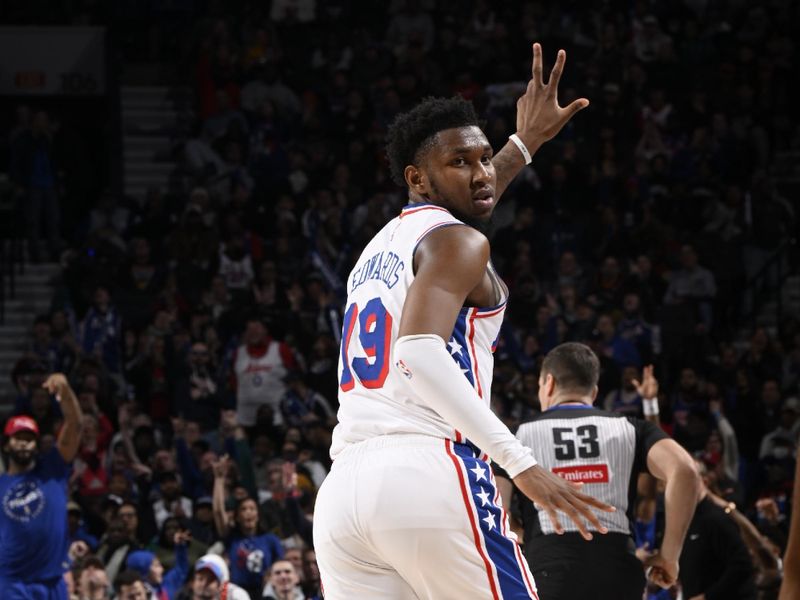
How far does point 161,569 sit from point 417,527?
7.76m

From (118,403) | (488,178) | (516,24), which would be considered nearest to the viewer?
(488,178)

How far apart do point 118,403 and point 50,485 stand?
507 cm

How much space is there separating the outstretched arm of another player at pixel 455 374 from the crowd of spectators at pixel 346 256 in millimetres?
7145

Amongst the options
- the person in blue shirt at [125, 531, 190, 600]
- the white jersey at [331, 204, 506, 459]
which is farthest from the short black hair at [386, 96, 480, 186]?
A: the person in blue shirt at [125, 531, 190, 600]

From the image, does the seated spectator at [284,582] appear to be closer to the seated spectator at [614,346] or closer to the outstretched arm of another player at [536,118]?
the seated spectator at [614,346]

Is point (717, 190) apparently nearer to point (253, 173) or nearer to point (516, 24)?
point (516, 24)

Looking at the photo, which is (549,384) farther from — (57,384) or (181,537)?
(181,537)

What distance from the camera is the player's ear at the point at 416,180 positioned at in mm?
4285

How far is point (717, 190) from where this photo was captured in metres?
17.6

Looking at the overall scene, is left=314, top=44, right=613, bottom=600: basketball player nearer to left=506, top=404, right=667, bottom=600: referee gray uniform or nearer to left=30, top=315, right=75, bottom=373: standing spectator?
left=506, top=404, right=667, bottom=600: referee gray uniform

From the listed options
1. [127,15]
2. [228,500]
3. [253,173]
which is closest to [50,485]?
[228,500]

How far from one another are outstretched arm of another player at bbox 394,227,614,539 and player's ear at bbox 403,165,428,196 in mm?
418

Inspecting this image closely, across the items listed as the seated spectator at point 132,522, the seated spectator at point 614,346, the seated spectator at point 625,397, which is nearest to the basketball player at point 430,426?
the seated spectator at point 132,522

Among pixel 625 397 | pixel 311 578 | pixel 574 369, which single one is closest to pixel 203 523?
pixel 311 578
